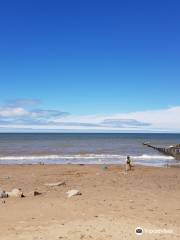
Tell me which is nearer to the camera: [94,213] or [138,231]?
[138,231]

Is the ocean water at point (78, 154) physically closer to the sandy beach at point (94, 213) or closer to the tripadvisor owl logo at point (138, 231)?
the sandy beach at point (94, 213)

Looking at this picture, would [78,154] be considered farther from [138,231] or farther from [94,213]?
[138,231]

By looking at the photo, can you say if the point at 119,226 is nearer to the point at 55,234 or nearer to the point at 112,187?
the point at 55,234

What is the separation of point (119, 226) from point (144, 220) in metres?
1.22
